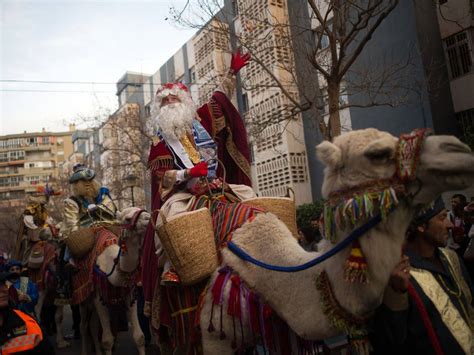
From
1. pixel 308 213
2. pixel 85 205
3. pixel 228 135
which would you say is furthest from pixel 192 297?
pixel 308 213

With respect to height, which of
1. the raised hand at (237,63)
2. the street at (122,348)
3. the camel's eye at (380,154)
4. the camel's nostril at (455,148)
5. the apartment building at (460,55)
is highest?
the apartment building at (460,55)

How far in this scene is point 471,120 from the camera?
588 inches

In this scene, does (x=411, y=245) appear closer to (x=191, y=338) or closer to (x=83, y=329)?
(x=191, y=338)

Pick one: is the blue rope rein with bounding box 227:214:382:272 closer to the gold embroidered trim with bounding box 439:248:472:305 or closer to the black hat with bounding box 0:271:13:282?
the gold embroidered trim with bounding box 439:248:472:305

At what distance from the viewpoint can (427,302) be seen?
266 cm

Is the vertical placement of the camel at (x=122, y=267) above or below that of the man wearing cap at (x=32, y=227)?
below

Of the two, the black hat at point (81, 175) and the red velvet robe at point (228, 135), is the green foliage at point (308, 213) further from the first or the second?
the red velvet robe at point (228, 135)

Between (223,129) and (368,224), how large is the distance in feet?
9.64

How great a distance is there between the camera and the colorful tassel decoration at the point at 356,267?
2221 millimetres

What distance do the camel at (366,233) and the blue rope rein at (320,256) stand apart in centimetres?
3

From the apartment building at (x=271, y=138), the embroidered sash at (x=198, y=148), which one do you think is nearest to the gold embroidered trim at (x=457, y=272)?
the embroidered sash at (x=198, y=148)

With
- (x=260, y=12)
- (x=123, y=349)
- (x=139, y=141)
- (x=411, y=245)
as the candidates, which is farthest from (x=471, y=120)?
(x=139, y=141)

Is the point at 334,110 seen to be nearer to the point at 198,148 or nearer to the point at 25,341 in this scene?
the point at 198,148

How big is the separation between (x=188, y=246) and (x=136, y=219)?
2325 millimetres
